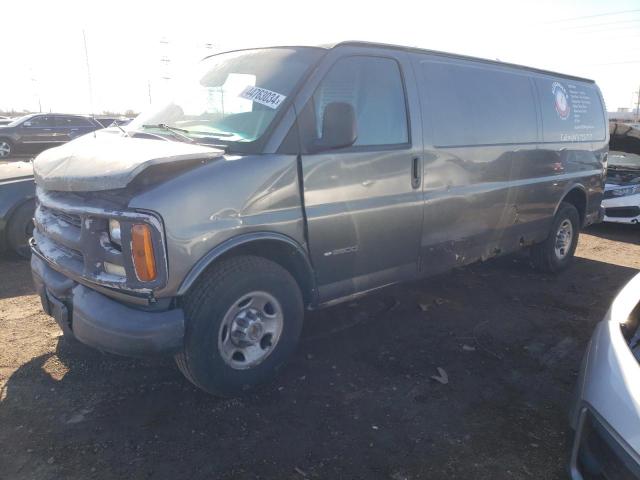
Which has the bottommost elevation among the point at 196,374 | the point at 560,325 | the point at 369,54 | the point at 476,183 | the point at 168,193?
the point at 560,325

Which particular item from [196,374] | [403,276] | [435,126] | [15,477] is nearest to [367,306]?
[403,276]

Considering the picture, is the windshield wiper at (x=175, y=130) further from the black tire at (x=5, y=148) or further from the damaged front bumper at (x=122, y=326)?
the black tire at (x=5, y=148)

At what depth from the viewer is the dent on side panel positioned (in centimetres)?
268

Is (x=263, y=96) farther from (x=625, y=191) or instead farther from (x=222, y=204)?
(x=625, y=191)

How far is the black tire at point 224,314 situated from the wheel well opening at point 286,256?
7cm

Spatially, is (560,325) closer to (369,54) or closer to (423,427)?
(423,427)

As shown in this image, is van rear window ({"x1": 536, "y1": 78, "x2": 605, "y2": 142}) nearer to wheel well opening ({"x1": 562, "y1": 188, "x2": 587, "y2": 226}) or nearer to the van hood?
wheel well opening ({"x1": 562, "y1": 188, "x2": 587, "y2": 226})

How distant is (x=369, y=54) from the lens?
3.64m

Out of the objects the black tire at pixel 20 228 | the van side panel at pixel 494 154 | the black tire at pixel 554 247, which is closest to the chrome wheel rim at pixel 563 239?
the black tire at pixel 554 247

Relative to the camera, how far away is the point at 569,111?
5887 millimetres

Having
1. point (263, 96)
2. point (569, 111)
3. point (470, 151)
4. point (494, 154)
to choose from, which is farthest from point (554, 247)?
point (263, 96)

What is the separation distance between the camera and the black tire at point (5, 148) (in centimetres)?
1715

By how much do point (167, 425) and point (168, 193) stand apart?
133cm

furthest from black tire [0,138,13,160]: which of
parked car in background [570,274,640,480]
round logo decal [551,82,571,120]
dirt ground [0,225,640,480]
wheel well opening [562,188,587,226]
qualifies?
parked car in background [570,274,640,480]
